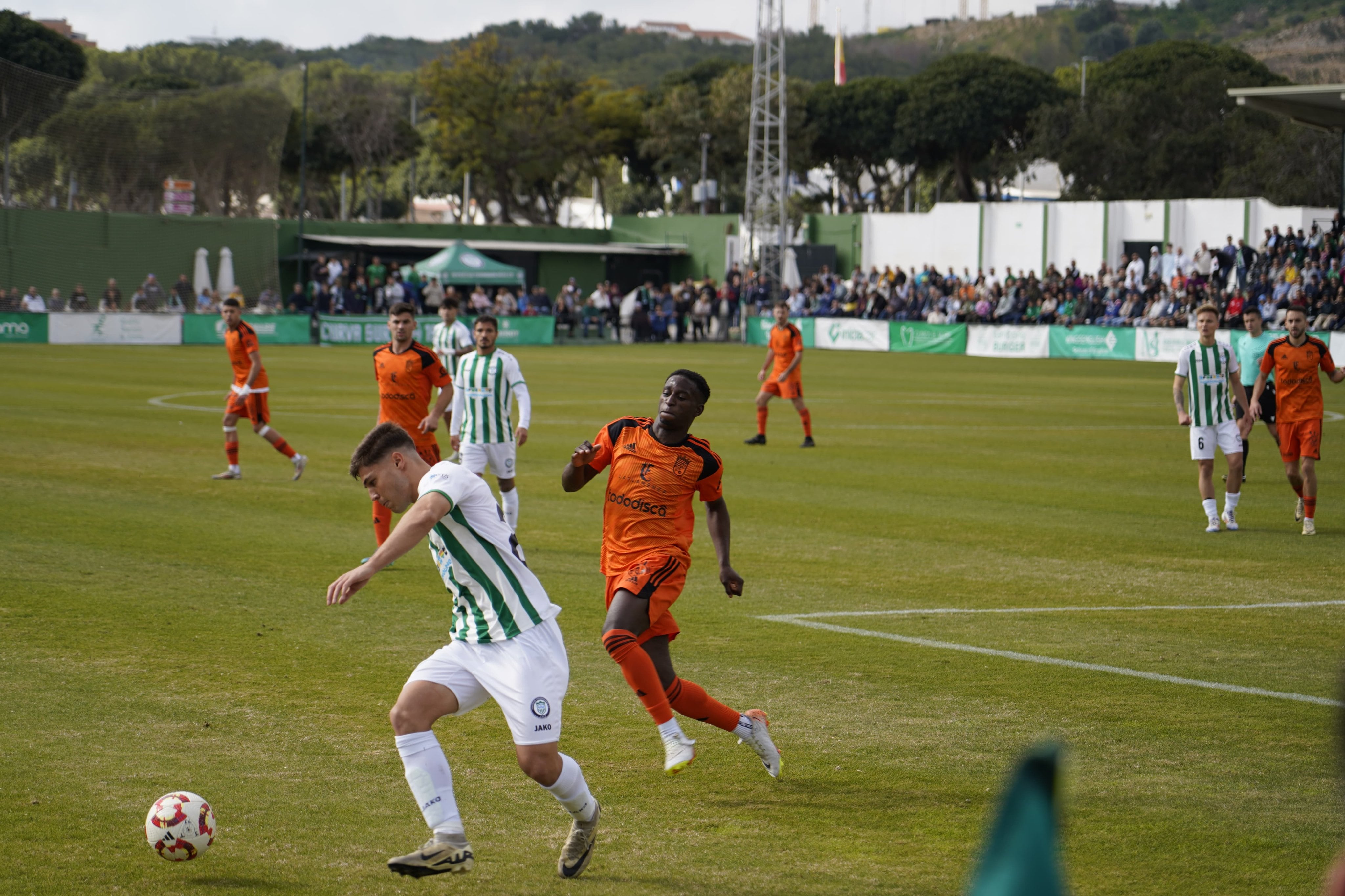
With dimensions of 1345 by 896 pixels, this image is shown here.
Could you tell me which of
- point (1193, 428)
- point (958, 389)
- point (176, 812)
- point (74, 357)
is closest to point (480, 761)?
point (176, 812)

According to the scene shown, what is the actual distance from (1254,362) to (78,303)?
48.3 m

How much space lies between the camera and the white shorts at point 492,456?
1441 centimetres

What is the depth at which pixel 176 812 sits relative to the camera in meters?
5.81

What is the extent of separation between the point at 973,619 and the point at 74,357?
35340mm

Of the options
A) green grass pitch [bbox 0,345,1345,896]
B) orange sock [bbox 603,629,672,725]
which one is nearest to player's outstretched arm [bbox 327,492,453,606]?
green grass pitch [bbox 0,345,1345,896]

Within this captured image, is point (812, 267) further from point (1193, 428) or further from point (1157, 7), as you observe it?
point (1157, 7)

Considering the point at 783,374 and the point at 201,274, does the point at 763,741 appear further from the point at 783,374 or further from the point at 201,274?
the point at 201,274

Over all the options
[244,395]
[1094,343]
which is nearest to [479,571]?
[244,395]

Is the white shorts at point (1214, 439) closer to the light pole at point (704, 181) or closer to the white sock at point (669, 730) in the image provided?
the white sock at point (669, 730)

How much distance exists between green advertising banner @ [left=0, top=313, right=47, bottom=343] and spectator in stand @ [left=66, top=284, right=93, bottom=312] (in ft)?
25.1

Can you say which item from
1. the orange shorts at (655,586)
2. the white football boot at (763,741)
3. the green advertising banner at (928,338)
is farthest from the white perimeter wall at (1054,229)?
the white football boot at (763,741)

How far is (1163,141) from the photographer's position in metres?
76.5

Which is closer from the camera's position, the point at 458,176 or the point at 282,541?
the point at 282,541

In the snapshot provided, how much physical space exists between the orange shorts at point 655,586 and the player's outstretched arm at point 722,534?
0.98 ft
